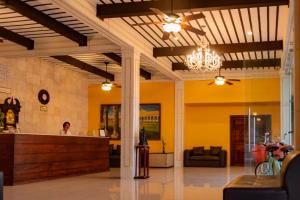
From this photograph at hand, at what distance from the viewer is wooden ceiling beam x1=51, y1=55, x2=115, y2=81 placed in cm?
1483

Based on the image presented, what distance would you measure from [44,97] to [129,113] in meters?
4.85

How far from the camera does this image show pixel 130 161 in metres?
11.5

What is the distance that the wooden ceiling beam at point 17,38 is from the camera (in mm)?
11308

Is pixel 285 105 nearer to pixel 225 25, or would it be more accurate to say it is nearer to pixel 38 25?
pixel 225 25

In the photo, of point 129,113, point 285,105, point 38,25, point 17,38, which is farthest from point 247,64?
point 17,38

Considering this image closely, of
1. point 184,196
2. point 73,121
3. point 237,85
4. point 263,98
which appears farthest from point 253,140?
point 73,121

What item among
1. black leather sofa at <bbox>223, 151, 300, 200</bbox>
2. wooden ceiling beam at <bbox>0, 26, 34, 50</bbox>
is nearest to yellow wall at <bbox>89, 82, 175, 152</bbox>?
wooden ceiling beam at <bbox>0, 26, 34, 50</bbox>

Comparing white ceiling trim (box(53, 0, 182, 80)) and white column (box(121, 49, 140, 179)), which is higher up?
white ceiling trim (box(53, 0, 182, 80))

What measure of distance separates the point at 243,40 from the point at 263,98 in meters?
2.40

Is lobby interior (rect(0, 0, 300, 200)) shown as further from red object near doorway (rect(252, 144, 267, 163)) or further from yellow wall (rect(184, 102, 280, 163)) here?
red object near doorway (rect(252, 144, 267, 163))

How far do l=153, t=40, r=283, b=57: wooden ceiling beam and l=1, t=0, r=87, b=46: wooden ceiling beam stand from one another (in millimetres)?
2625

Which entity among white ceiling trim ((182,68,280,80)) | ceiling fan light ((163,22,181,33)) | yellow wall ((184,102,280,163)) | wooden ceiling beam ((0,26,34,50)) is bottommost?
yellow wall ((184,102,280,163))

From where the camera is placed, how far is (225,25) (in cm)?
1089

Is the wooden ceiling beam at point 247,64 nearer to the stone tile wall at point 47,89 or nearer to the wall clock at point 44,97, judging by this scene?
the stone tile wall at point 47,89
